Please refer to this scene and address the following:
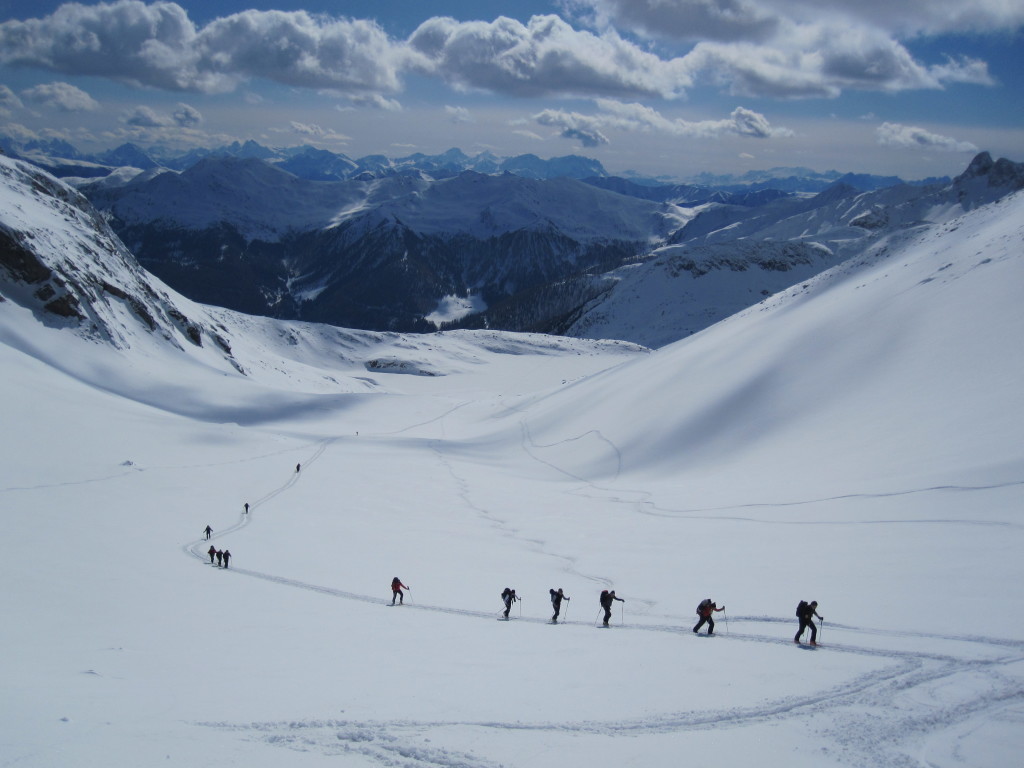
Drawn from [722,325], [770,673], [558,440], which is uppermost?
[722,325]

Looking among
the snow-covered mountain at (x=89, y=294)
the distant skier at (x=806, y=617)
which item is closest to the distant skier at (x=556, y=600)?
the distant skier at (x=806, y=617)

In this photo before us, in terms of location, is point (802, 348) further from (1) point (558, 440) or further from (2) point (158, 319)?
(2) point (158, 319)

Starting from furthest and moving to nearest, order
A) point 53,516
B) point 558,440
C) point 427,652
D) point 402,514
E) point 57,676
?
point 558,440, point 402,514, point 53,516, point 427,652, point 57,676

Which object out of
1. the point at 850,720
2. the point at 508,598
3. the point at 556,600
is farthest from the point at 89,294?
the point at 850,720

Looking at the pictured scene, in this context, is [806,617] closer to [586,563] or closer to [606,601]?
[606,601]

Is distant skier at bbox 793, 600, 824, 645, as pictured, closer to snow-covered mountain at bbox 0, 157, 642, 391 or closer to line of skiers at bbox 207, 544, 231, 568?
line of skiers at bbox 207, 544, 231, 568

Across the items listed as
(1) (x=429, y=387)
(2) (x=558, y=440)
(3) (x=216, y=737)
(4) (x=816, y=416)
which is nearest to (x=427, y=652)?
(3) (x=216, y=737)

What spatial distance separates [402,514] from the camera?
35.1m

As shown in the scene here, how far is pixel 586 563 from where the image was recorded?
25.5 meters

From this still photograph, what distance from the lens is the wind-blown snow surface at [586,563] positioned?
1115cm

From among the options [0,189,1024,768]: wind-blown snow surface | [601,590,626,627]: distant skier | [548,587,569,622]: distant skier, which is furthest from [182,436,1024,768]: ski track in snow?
[548,587,569,622]: distant skier

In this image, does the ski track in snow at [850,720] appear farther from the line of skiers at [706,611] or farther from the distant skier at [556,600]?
the distant skier at [556,600]

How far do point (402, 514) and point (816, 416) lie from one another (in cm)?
2558

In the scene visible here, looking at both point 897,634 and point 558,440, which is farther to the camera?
point 558,440
